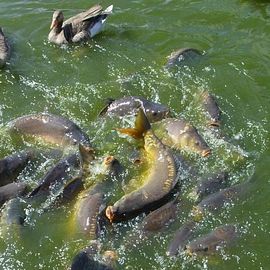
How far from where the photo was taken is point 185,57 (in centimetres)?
945

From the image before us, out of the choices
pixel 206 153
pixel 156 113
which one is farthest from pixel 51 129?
pixel 206 153

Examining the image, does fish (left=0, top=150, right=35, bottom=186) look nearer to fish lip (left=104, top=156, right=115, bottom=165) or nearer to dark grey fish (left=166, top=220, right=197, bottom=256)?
fish lip (left=104, top=156, right=115, bottom=165)

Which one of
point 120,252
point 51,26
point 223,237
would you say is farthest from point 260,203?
point 51,26

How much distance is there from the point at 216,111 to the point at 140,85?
4.79 ft

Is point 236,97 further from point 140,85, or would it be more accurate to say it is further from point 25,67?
point 25,67

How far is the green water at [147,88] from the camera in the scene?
6.12 m

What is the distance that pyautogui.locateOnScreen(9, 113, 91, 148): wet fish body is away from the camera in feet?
24.8

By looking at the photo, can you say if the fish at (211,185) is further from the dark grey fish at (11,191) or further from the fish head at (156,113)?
the dark grey fish at (11,191)

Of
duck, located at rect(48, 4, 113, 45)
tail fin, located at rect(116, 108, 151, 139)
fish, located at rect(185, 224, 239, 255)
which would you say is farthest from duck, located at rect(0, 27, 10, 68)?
fish, located at rect(185, 224, 239, 255)

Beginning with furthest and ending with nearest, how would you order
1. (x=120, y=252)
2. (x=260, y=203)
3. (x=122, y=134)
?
1. (x=122, y=134)
2. (x=260, y=203)
3. (x=120, y=252)

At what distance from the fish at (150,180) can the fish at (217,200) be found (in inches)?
16.0

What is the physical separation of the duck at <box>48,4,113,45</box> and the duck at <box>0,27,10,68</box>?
2.72 feet

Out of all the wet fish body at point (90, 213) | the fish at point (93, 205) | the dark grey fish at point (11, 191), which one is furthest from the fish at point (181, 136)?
the dark grey fish at point (11, 191)

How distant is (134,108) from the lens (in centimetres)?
818
